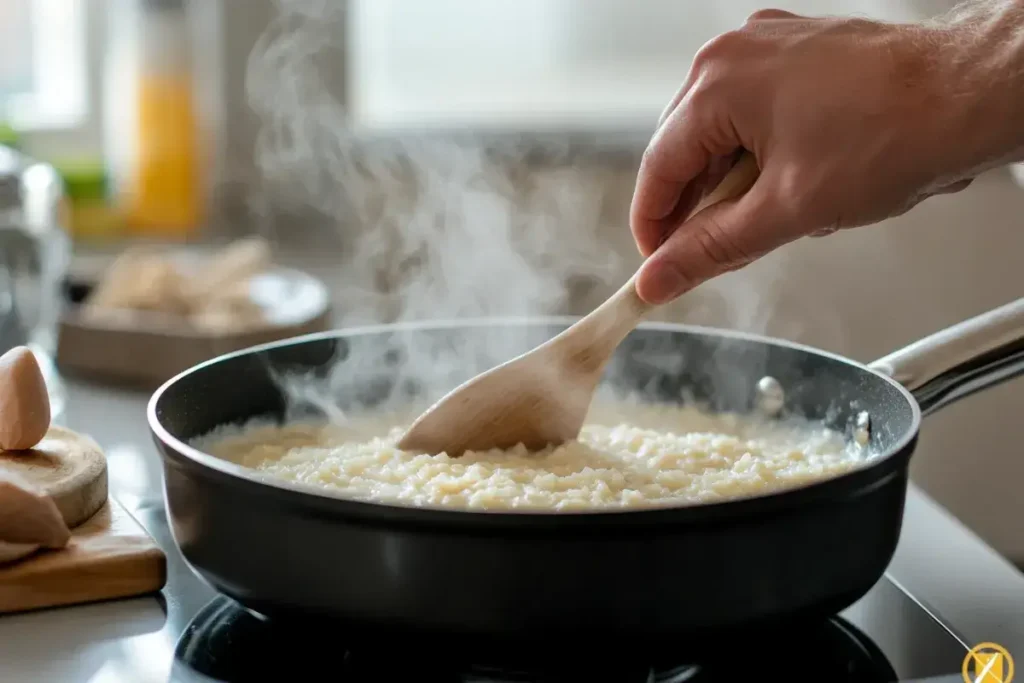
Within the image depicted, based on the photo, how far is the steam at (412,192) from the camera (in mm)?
2168

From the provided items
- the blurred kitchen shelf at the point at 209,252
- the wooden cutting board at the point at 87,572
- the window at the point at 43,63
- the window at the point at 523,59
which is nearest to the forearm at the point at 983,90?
the wooden cutting board at the point at 87,572

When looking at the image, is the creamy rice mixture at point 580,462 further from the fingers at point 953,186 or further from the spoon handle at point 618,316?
the fingers at point 953,186

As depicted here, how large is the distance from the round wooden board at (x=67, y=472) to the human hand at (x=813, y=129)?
1.43 ft

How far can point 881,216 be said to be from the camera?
0.91 meters

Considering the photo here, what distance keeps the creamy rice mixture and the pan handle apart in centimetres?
8

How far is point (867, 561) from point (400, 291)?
1.38 meters

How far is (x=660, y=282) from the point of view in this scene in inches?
36.3

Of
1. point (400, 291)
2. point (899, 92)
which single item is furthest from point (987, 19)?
point (400, 291)

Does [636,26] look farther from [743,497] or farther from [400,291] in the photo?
[743,497]

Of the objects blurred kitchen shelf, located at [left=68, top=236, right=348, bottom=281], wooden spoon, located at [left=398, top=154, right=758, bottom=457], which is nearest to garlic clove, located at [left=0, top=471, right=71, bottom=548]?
wooden spoon, located at [left=398, top=154, right=758, bottom=457]

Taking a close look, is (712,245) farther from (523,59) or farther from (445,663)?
(523,59)

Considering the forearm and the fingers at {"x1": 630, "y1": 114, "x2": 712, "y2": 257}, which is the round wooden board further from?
the forearm

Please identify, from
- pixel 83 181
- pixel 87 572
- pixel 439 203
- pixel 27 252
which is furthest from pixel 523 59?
pixel 87 572

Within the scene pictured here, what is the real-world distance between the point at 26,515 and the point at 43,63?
68.9 inches
